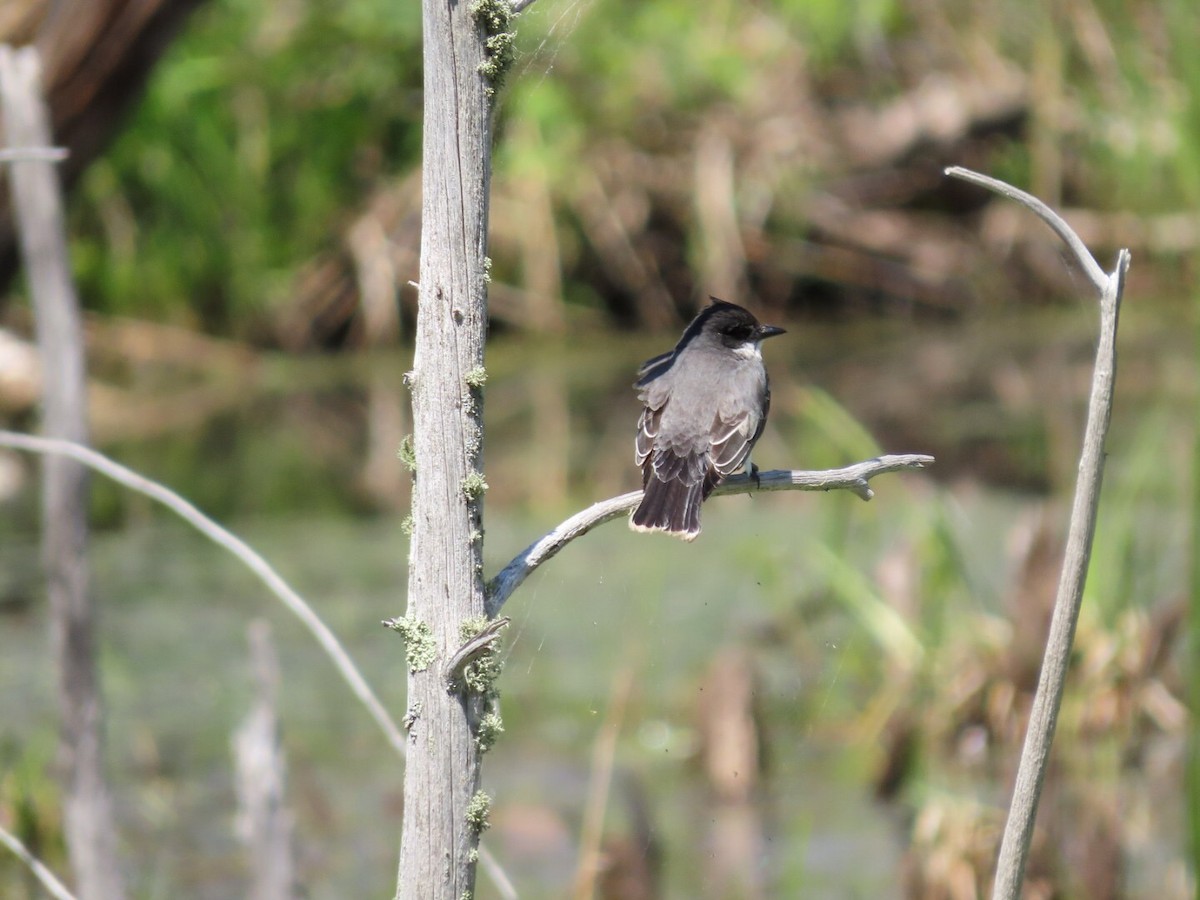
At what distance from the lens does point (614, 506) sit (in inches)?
56.2

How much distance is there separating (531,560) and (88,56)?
2.20 meters

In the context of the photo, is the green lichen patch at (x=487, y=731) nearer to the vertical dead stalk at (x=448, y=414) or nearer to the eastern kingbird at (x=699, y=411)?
the vertical dead stalk at (x=448, y=414)

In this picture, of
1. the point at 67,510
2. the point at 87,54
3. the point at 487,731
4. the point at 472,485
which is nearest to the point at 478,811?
the point at 487,731

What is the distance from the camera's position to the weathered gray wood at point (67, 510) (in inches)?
88.1

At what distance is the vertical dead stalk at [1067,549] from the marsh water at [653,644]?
4.17 feet

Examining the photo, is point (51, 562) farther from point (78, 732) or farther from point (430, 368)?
point (430, 368)

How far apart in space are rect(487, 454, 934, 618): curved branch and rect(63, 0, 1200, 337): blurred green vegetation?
7442 mm

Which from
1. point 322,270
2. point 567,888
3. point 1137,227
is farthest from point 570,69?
point 567,888

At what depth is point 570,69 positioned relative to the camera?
984cm

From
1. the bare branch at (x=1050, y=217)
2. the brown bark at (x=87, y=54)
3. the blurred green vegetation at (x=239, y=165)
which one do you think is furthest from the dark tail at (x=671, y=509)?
the blurred green vegetation at (x=239, y=165)

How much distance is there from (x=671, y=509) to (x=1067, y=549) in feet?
3.19

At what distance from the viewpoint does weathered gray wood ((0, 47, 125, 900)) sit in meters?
2.24

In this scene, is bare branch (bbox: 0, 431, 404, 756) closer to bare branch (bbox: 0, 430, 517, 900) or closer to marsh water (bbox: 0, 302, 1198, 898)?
bare branch (bbox: 0, 430, 517, 900)

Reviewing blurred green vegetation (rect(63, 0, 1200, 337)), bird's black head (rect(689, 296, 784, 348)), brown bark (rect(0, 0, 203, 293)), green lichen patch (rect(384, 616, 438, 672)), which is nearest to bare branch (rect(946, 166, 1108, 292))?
green lichen patch (rect(384, 616, 438, 672))
